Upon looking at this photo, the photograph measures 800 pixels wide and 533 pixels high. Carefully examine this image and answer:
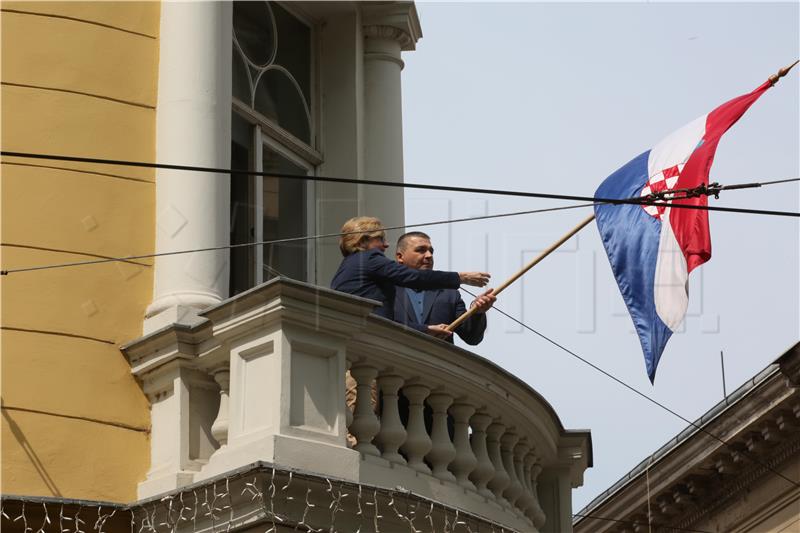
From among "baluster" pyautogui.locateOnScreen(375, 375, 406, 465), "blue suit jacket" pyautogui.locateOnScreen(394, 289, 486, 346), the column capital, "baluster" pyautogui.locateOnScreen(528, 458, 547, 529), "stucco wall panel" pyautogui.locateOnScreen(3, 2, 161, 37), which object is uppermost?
the column capital

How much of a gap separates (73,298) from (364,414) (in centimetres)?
200

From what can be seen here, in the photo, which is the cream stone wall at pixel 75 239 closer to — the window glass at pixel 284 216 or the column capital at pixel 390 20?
the window glass at pixel 284 216

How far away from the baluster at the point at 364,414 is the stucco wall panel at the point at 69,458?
136 centimetres

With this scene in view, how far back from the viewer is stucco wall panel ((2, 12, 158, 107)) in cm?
1223

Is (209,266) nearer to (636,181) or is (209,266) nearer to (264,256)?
(264,256)

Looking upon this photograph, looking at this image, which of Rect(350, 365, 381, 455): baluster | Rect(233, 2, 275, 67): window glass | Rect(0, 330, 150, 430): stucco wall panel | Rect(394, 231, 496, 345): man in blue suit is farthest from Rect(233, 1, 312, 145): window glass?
Rect(350, 365, 381, 455): baluster

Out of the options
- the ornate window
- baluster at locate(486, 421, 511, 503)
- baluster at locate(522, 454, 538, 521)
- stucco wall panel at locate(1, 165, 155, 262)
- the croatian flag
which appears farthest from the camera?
the ornate window

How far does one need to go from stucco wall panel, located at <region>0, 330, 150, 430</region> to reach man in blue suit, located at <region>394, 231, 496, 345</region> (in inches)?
76.5

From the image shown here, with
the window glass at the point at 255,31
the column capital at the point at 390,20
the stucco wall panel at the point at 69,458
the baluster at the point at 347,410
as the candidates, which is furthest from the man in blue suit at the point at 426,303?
the column capital at the point at 390,20

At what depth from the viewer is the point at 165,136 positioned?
40.7ft

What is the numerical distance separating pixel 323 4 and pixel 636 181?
3.78m

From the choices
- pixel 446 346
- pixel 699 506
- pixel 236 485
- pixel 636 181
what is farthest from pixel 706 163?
pixel 699 506

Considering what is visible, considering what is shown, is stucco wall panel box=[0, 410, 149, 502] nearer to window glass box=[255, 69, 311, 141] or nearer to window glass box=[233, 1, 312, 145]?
window glass box=[233, 1, 312, 145]

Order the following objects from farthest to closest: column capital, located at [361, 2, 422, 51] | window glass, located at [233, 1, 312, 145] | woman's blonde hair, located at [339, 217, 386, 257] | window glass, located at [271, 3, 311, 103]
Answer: column capital, located at [361, 2, 422, 51] < window glass, located at [271, 3, 311, 103] < window glass, located at [233, 1, 312, 145] < woman's blonde hair, located at [339, 217, 386, 257]
